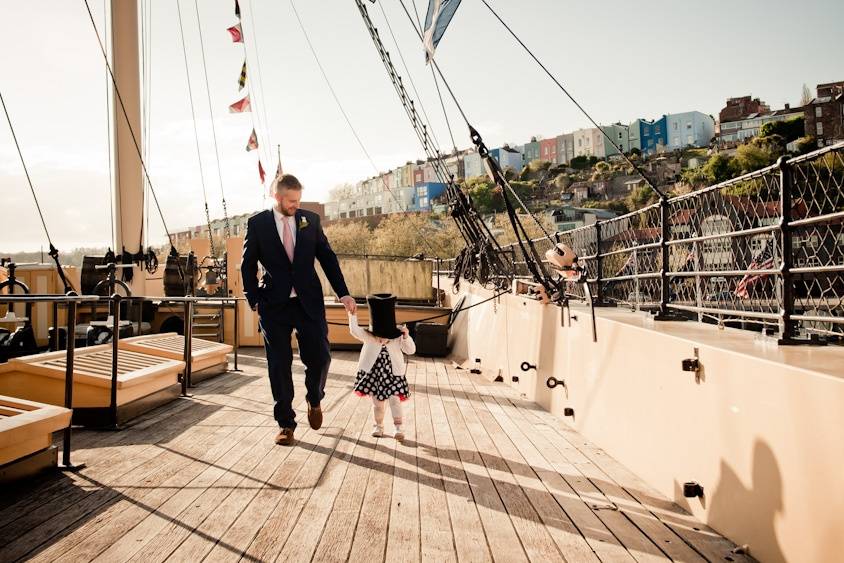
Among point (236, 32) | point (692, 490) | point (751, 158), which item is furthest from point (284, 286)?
point (751, 158)

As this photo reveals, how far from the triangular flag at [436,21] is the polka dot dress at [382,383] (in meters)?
3.40

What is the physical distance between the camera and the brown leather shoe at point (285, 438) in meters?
5.07

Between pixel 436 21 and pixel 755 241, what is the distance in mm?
3718

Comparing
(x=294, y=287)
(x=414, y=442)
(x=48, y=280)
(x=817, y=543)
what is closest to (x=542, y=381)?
(x=414, y=442)

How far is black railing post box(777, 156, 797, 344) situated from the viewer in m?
3.29

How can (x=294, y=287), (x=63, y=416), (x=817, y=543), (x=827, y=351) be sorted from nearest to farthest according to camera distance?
(x=817, y=543) < (x=827, y=351) < (x=63, y=416) < (x=294, y=287)

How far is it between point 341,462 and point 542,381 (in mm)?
3061

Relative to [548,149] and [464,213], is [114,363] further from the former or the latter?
[548,149]

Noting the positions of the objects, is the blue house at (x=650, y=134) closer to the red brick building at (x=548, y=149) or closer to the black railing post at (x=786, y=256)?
the red brick building at (x=548, y=149)

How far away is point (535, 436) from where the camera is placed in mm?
5484

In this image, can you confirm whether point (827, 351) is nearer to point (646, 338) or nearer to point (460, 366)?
point (646, 338)

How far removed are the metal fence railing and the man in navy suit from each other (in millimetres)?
2390

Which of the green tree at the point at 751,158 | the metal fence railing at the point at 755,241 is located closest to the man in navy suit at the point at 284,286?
the metal fence railing at the point at 755,241

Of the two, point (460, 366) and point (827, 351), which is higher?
point (827, 351)
